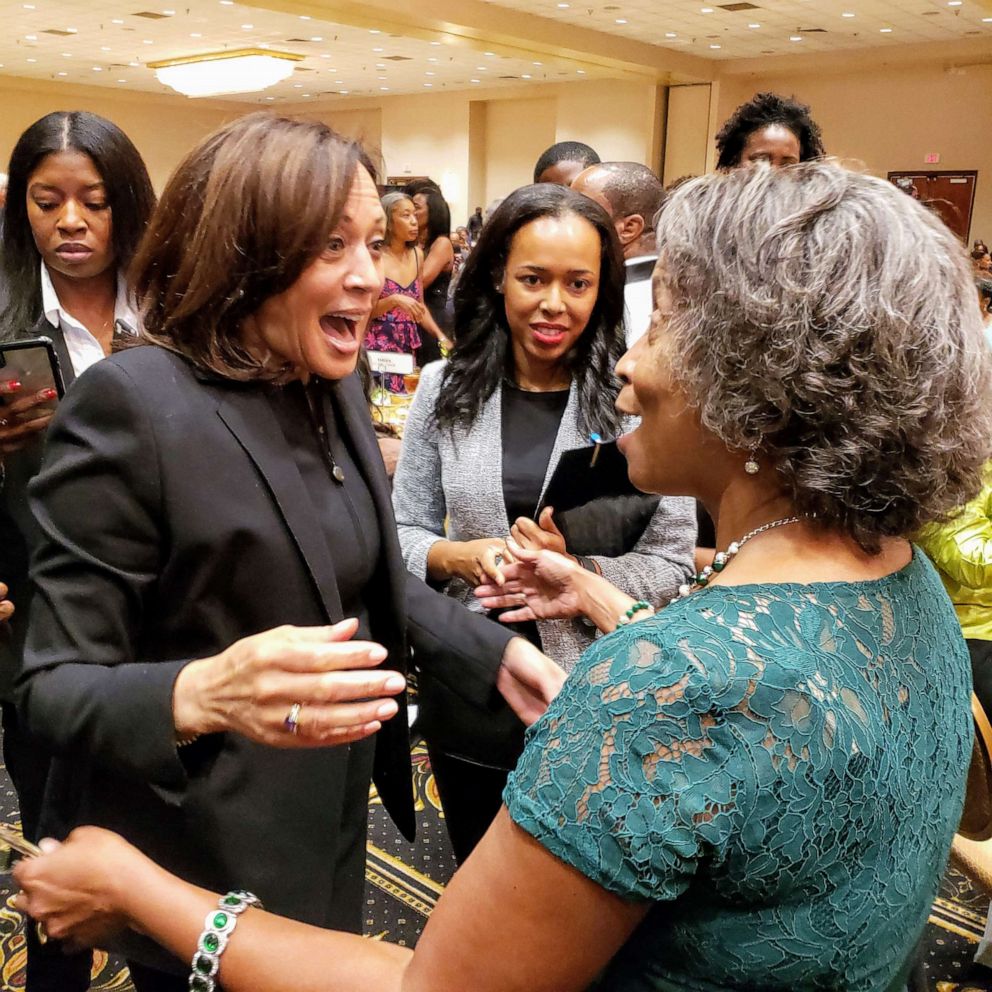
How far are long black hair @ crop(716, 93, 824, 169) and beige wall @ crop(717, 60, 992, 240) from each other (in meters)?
10.7

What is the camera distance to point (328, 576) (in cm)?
118

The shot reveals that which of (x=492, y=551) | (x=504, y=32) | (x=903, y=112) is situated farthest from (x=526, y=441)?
(x=903, y=112)

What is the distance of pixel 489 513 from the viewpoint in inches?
74.9

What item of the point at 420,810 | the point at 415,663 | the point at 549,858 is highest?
the point at 549,858

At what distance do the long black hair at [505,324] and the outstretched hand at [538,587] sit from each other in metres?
0.38

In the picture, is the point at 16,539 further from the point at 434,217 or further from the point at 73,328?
the point at 434,217

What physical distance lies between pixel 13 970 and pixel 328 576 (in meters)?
1.73

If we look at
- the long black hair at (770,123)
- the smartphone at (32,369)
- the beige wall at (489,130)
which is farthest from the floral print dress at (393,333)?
the beige wall at (489,130)

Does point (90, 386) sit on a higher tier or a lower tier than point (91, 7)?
lower

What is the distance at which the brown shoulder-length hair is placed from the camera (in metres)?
1.12

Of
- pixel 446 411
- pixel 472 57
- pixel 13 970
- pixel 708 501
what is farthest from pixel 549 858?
pixel 472 57

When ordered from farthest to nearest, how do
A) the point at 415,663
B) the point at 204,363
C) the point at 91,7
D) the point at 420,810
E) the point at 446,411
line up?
the point at 91,7 < the point at 420,810 < the point at 446,411 < the point at 415,663 < the point at 204,363

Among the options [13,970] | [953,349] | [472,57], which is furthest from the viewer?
[472,57]

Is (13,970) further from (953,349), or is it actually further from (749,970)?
(953,349)
